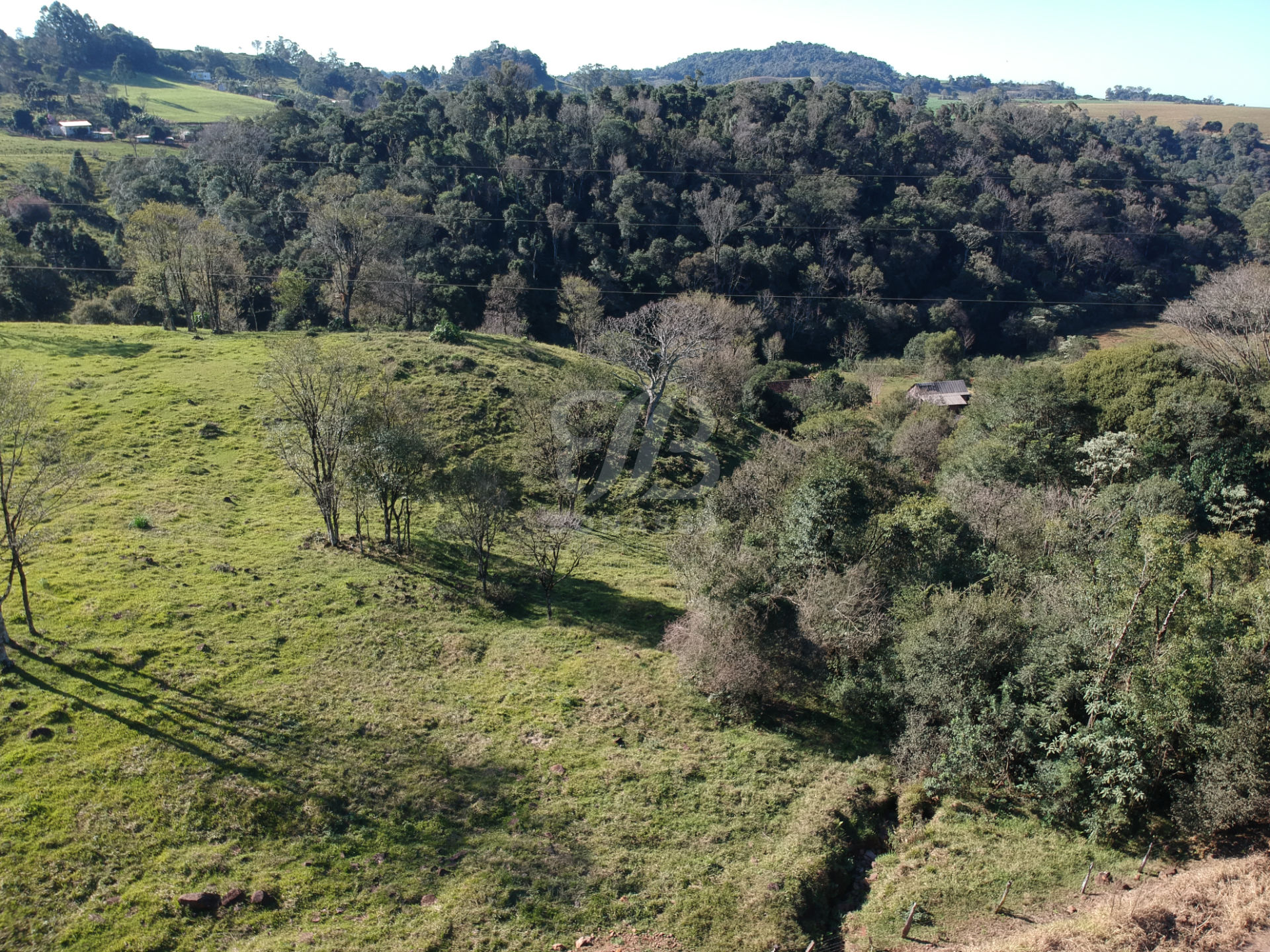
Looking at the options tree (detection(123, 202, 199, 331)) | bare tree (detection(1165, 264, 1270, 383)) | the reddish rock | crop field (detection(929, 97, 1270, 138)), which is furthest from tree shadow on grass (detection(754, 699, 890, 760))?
crop field (detection(929, 97, 1270, 138))

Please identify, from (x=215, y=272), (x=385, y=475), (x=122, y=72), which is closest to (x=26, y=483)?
(x=385, y=475)

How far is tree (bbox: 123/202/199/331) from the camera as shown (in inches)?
1892

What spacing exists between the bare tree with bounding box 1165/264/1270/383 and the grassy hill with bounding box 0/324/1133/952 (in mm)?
38573

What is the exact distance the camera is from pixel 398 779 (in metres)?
17.5

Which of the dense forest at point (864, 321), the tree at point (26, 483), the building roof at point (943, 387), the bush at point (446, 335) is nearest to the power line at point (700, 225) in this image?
the dense forest at point (864, 321)

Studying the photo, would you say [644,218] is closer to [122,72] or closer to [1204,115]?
[122,72]

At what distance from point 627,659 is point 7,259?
62.3 meters

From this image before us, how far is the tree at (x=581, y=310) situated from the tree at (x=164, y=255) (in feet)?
98.7

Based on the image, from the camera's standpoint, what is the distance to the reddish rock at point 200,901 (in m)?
13.4

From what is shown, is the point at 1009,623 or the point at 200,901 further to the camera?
the point at 1009,623

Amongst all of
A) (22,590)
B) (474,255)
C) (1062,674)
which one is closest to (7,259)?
(474,255)

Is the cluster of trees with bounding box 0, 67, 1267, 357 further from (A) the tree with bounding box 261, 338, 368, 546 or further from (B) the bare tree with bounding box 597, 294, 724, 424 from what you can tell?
(A) the tree with bounding box 261, 338, 368, 546

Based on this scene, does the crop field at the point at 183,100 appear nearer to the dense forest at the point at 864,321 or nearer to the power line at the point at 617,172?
the dense forest at the point at 864,321

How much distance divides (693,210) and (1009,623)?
77279 mm
